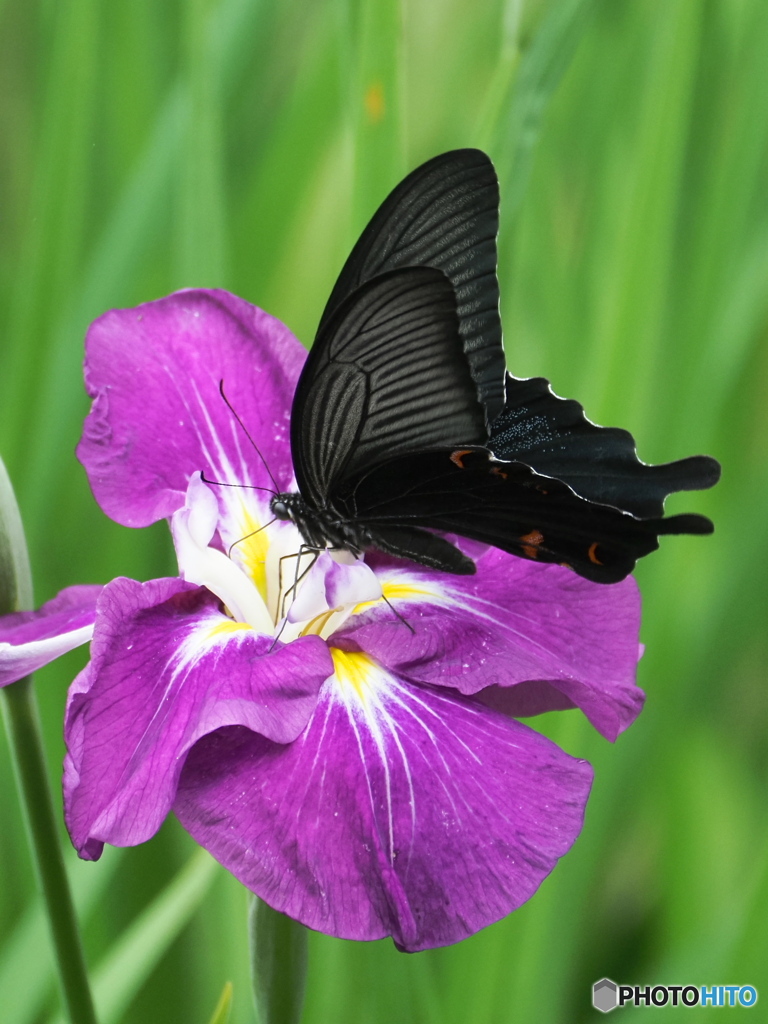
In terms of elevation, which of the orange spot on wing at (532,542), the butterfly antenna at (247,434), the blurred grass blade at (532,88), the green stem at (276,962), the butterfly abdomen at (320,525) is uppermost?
the blurred grass blade at (532,88)

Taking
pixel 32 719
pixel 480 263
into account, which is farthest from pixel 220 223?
pixel 32 719

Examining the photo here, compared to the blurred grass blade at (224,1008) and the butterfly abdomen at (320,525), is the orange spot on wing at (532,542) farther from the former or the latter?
the blurred grass blade at (224,1008)

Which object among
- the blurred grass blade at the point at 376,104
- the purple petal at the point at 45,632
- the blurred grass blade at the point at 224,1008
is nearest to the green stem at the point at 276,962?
the blurred grass blade at the point at 224,1008

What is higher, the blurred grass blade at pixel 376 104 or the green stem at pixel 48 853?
the blurred grass blade at pixel 376 104

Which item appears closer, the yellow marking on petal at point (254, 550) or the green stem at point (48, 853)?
the green stem at point (48, 853)

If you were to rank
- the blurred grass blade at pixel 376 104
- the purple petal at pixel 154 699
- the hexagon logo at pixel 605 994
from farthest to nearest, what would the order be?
the hexagon logo at pixel 605 994 < the blurred grass blade at pixel 376 104 < the purple petal at pixel 154 699

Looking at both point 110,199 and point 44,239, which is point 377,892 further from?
point 110,199
